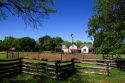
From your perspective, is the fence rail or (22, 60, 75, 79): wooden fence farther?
(22, 60, 75, 79): wooden fence

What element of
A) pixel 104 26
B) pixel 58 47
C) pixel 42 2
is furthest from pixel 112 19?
pixel 58 47

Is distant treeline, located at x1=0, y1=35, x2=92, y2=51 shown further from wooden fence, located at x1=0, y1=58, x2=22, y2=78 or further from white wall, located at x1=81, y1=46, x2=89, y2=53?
wooden fence, located at x1=0, y1=58, x2=22, y2=78

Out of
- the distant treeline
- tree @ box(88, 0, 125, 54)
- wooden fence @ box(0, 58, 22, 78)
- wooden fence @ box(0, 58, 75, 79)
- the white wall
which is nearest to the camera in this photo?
wooden fence @ box(0, 58, 22, 78)

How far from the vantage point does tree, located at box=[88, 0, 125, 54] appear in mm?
27350

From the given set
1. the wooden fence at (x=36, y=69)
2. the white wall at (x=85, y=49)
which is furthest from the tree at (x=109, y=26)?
the white wall at (x=85, y=49)

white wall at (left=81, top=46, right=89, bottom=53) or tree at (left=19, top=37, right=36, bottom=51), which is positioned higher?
tree at (left=19, top=37, right=36, bottom=51)

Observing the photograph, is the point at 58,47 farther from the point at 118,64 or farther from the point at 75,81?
the point at 75,81

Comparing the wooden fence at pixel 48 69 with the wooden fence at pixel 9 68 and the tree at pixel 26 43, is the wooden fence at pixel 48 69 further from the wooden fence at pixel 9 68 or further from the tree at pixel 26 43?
the tree at pixel 26 43

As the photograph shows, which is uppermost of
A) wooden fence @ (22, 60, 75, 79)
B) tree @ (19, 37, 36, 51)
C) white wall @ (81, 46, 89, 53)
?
tree @ (19, 37, 36, 51)

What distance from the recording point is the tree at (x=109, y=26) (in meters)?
27.4

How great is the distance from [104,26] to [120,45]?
16.1 ft

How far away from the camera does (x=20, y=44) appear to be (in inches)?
4929

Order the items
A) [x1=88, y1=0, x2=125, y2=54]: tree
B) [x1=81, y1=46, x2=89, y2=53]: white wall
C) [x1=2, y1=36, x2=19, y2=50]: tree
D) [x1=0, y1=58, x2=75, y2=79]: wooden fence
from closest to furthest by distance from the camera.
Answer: [x1=0, y1=58, x2=75, y2=79]: wooden fence < [x1=88, y1=0, x2=125, y2=54]: tree < [x1=81, y1=46, x2=89, y2=53]: white wall < [x1=2, y1=36, x2=19, y2=50]: tree

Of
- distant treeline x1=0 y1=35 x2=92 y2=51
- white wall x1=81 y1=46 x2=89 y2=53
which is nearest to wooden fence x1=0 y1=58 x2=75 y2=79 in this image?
distant treeline x1=0 y1=35 x2=92 y2=51
